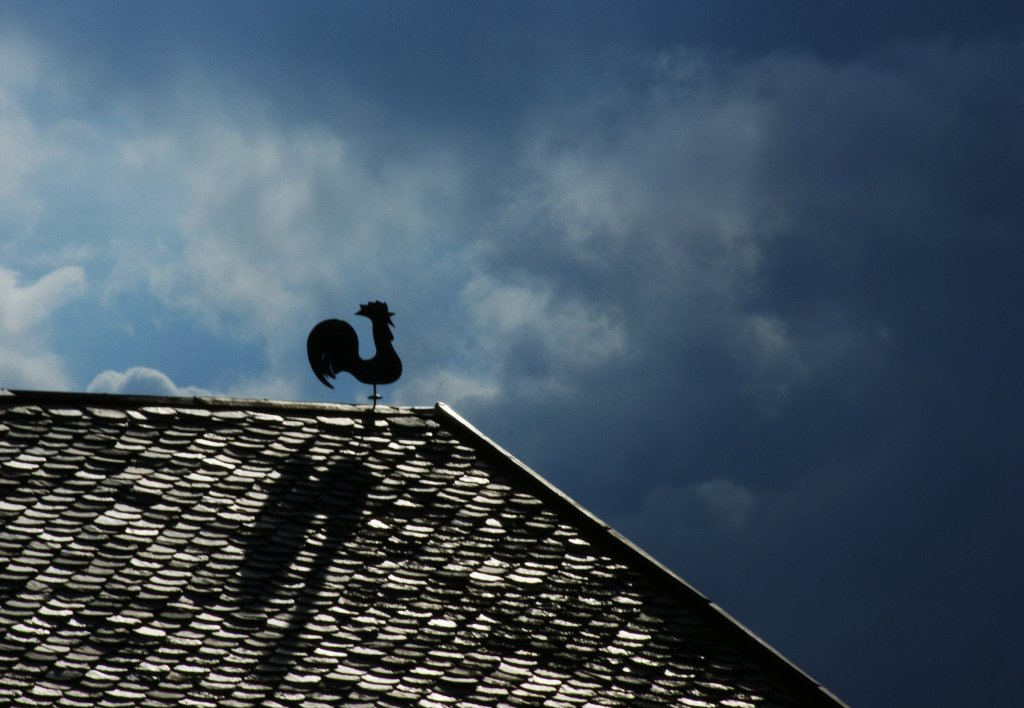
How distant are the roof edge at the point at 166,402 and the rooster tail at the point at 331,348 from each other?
0.74m

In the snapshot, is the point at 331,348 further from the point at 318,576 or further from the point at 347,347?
the point at 318,576

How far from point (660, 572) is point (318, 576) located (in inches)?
129

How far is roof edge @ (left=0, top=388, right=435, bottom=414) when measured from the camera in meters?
14.7

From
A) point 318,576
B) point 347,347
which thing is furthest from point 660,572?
point 347,347

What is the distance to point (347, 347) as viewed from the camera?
51.1 ft

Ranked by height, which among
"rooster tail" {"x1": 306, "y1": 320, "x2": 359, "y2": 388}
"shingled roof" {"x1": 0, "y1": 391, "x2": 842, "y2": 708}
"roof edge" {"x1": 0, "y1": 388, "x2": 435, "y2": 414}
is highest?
"rooster tail" {"x1": 306, "y1": 320, "x2": 359, "y2": 388}

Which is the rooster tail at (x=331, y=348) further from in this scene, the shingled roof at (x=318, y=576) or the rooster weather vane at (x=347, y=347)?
the shingled roof at (x=318, y=576)

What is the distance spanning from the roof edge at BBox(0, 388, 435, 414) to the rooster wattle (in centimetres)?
69

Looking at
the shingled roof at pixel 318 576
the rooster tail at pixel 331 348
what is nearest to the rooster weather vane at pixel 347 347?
the rooster tail at pixel 331 348

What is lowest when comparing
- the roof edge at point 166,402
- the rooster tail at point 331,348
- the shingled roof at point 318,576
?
the shingled roof at point 318,576

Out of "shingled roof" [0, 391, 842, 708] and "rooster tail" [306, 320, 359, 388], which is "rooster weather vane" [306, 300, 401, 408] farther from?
"shingled roof" [0, 391, 842, 708]

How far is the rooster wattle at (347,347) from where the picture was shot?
50.8 feet

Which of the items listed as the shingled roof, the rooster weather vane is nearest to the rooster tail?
the rooster weather vane

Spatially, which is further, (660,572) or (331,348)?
(331,348)
